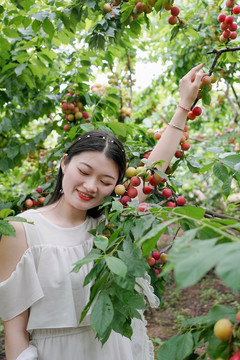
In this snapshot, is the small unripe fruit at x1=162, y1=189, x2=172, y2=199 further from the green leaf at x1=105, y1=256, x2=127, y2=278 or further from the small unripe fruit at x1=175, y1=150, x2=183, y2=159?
the green leaf at x1=105, y1=256, x2=127, y2=278

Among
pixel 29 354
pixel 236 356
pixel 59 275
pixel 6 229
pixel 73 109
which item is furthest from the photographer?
pixel 73 109

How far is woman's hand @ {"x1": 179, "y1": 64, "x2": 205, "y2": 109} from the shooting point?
1685 millimetres

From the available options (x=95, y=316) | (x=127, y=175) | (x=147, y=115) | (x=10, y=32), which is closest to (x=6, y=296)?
(x=95, y=316)

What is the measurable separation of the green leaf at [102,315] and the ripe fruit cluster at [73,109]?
1.87 metres

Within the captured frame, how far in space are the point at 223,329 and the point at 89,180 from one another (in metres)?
0.92

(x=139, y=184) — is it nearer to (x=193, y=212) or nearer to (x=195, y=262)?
(x=193, y=212)

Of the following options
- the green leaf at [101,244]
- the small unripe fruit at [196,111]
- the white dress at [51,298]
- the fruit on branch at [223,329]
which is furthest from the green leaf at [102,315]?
the small unripe fruit at [196,111]

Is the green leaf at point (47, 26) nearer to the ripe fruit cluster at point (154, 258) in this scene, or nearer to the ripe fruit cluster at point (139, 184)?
the ripe fruit cluster at point (139, 184)

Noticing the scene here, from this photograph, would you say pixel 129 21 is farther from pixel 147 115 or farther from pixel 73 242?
pixel 147 115

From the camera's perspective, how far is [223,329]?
28.0 inches

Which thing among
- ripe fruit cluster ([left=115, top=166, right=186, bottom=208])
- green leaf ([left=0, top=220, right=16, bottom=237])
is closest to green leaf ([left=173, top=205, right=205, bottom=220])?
ripe fruit cluster ([left=115, top=166, right=186, bottom=208])

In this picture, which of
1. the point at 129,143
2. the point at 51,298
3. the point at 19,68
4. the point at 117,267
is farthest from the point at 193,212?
the point at 19,68

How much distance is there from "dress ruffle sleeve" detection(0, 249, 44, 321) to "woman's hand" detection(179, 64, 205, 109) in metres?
1.08

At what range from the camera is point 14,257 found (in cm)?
148
